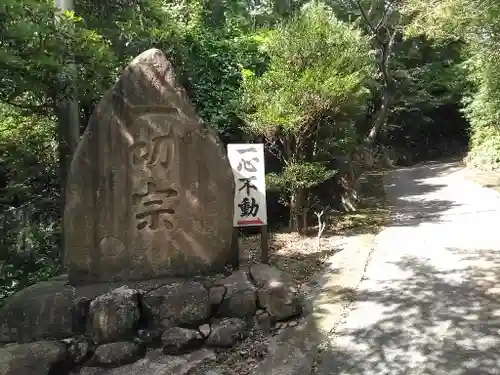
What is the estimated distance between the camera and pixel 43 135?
27.0 feet

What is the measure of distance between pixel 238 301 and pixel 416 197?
30.4 feet

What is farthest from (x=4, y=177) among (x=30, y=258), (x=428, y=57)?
(x=428, y=57)

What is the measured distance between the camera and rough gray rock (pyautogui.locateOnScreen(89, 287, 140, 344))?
429 centimetres

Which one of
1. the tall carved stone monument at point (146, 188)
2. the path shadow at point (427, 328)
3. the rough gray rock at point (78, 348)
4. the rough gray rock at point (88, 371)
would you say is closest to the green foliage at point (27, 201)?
the tall carved stone monument at point (146, 188)

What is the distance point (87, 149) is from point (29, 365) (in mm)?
2224

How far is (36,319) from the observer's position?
4352 mm

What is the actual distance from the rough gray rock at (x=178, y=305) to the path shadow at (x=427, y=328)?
131cm

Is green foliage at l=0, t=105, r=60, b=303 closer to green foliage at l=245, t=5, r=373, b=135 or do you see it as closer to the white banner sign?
the white banner sign

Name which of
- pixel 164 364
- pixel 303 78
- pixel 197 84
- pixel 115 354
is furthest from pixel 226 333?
pixel 197 84

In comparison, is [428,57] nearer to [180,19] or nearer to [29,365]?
[180,19]

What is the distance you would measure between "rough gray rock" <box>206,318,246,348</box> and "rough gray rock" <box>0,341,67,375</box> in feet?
4.66

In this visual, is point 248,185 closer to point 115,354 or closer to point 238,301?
point 238,301

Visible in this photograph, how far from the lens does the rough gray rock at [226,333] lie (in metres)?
4.34

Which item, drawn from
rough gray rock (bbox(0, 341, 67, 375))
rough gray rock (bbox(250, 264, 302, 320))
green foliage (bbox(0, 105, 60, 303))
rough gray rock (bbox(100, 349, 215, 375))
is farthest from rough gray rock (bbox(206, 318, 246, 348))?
green foliage (bbox(0, 105, 60, 303))
